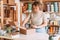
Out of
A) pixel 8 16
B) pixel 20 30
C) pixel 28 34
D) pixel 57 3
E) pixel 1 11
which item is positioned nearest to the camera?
pixel 28 34

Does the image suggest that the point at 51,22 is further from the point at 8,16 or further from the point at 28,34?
the point at 28,34

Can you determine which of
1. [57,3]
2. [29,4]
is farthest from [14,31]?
[57,3]

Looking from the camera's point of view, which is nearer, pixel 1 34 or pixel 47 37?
pixel 47 37

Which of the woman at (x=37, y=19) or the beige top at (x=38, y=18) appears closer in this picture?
the woman at (x=37, y=19)

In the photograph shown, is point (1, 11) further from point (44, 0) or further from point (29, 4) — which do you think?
point (44, 0)

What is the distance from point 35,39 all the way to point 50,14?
2.14 m

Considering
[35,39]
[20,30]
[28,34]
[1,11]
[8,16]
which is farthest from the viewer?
[8,16]

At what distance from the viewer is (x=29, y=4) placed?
4125mm

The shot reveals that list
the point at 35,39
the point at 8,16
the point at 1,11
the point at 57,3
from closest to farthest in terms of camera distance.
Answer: the point at 35,39
the point at 1,11
the point at 8,16
the point at 57,3

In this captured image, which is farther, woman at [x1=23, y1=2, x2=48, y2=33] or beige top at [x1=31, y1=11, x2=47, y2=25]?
beige top at [x1=31, y1=11, x2=47, y2=25]

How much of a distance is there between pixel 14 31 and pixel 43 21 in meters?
0.61

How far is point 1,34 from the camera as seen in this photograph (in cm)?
253

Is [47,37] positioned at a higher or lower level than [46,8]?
lower

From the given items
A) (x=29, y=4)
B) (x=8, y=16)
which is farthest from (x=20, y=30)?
(x=29, y=4)
